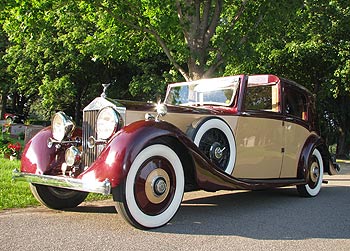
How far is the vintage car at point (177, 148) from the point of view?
4.16 meters

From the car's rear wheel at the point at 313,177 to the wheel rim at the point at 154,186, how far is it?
3.34m

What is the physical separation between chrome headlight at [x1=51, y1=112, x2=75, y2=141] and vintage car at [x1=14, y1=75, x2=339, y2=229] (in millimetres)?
13

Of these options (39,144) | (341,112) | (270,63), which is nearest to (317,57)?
(270,63)

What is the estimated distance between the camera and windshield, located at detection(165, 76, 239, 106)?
240 inches

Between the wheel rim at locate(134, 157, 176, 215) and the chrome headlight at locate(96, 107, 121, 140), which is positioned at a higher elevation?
the chrome headlight at locate(96, 107, 121, 140)

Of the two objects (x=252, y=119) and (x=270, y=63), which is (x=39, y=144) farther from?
(x=270, y=63)

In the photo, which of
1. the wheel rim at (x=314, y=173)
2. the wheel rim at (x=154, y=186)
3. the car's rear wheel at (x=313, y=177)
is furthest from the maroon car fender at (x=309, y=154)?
the wheel rim at (x=154, y=186)

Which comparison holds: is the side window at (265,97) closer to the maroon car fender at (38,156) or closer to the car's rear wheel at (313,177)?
the car's rear wheel at (313,177)

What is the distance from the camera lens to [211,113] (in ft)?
18.0

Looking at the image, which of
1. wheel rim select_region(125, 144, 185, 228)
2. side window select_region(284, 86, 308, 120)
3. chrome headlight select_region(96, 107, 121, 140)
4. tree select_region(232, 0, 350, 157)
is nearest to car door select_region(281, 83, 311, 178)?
side window select_region(284, 86, 308, 120)

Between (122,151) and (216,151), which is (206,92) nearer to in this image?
(216,151)

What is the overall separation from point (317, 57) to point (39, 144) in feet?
53.3

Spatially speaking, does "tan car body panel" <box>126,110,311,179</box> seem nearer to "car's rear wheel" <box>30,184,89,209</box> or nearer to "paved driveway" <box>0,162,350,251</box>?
"paved driveway" <box>0,162,350,251</box>

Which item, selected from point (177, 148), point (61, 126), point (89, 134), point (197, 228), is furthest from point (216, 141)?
point (61, 126)
